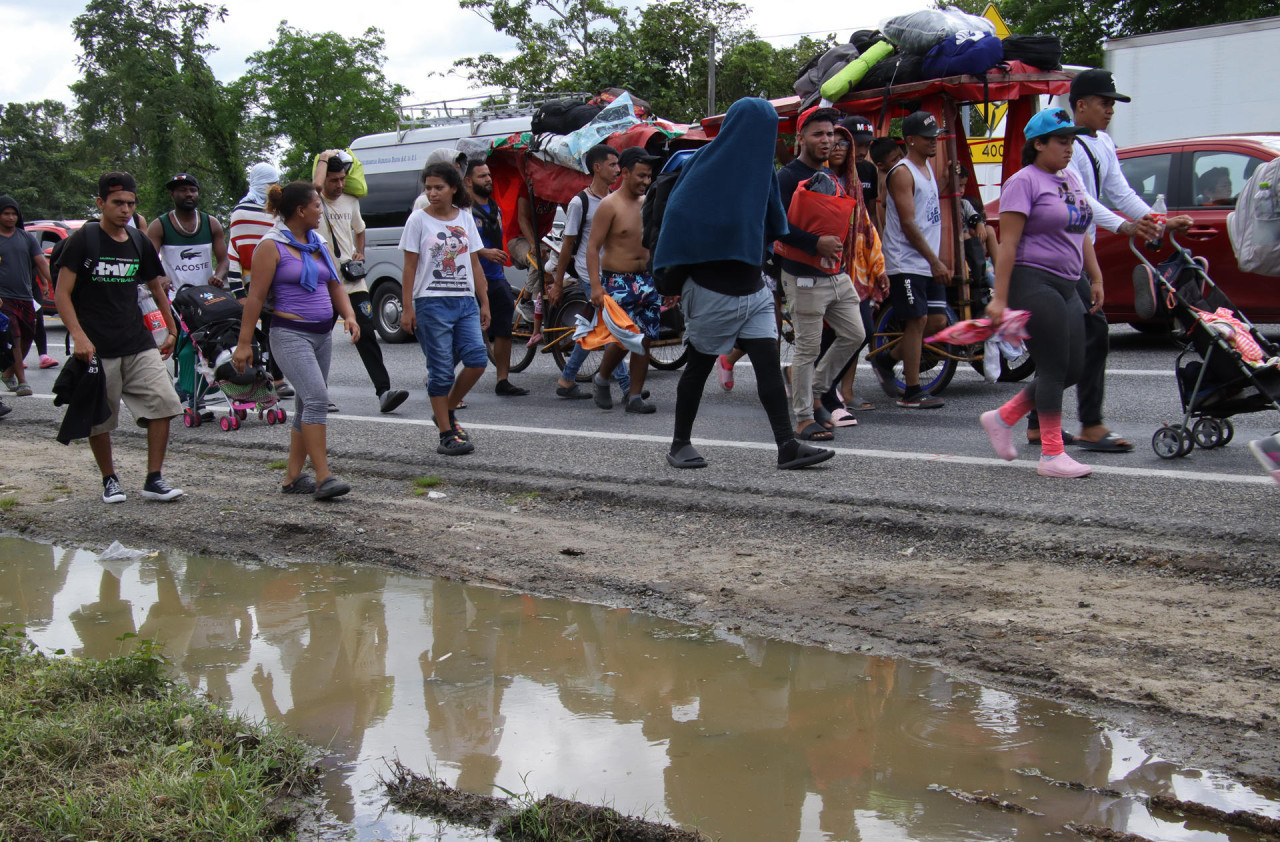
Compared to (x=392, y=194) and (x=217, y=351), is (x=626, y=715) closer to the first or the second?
(x=217, y=351)

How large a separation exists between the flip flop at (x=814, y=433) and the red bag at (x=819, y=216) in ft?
3.06

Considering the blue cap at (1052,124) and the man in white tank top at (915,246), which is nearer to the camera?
the blue cap at (1052,124)

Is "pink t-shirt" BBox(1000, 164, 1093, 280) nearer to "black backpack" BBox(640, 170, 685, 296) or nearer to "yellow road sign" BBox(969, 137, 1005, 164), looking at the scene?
"black backpack" BBox(640, 170, 685, 296)

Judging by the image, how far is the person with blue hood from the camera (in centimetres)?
561

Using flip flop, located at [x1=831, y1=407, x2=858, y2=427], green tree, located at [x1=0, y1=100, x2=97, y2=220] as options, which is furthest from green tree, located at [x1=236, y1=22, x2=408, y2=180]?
flip flop, located at [x1=831, y1=407, x2=858, y2=427]

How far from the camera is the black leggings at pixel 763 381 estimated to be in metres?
5.83

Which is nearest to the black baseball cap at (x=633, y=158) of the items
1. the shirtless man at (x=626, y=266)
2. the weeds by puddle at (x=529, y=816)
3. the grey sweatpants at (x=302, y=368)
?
the shirtless man at (x=626, y=266)

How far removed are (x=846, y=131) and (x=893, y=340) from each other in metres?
1.77

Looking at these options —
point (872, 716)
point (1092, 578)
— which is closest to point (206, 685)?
point (872, 716)

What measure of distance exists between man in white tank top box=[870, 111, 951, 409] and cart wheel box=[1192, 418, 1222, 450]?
2027 millimetres

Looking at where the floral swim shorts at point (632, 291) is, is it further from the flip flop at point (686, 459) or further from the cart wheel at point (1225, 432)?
the cart wheel at point (1225, 432)

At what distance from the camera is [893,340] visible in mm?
7902

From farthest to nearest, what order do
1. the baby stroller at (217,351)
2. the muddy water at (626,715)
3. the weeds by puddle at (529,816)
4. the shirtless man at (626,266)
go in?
the baby stroller at (217,351) < the shirtless man at (626,266) < the muddy water at (626,715) < the weeds by puddle at (529,816)

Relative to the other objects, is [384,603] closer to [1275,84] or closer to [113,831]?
[113,831]
